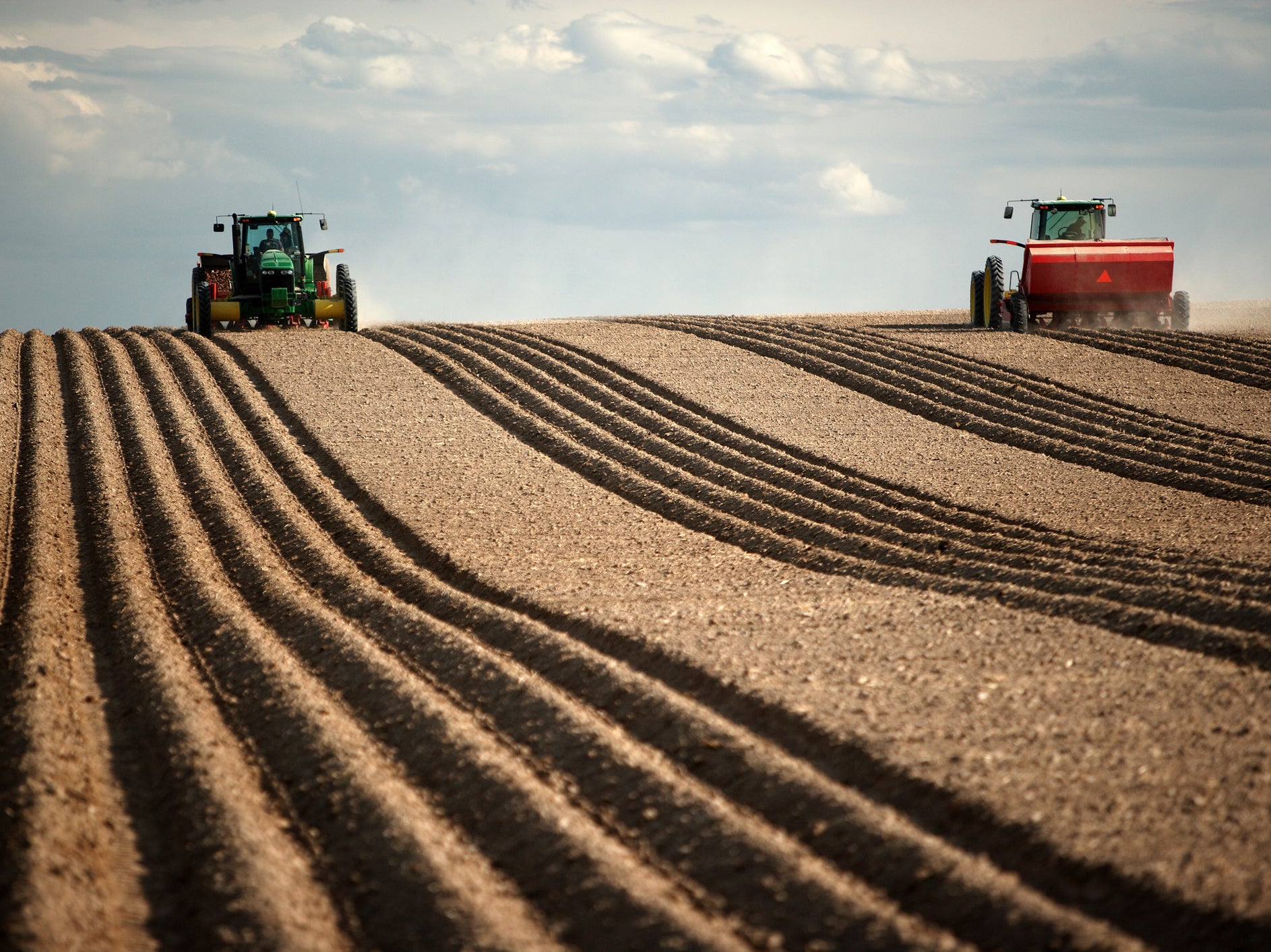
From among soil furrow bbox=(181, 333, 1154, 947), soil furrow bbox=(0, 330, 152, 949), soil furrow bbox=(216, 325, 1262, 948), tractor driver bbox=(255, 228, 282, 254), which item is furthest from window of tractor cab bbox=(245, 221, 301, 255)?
soil furrow bbox=(181, 333, 1154, 947)

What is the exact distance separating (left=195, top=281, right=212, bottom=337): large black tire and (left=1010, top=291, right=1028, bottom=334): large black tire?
14655mm

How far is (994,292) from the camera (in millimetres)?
21188

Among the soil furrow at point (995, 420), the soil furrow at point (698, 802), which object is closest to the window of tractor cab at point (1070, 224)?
the soil furrow at point (995, 420)

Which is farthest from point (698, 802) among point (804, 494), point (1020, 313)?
point (1020, 313)

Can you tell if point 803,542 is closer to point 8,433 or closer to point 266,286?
point 8,433

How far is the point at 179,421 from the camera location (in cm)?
1410

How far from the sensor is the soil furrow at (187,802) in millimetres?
4133

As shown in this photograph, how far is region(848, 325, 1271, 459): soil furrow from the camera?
40.0 ft

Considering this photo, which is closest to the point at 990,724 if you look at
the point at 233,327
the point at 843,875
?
the point at 843,875

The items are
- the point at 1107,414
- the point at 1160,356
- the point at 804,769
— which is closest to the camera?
the point at 804,769

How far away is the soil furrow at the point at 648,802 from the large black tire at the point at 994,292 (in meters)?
15.9

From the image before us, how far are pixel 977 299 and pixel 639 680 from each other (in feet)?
59.4

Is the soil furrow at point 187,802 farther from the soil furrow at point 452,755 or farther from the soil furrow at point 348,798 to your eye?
the soil furrow at point 452,755

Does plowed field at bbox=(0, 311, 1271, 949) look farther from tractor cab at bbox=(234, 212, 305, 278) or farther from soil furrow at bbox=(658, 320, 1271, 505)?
tractor cab at bbox=(234, 212, 305, 278)
